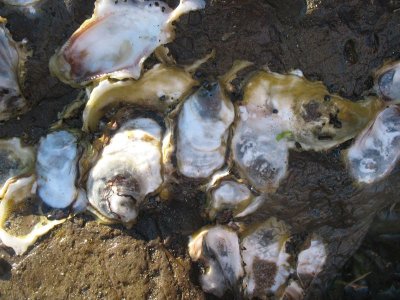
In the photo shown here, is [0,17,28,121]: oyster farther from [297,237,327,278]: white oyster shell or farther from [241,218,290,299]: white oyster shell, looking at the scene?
[297,237,327,278]: white oyster shell

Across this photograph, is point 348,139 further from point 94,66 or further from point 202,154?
point 94,66

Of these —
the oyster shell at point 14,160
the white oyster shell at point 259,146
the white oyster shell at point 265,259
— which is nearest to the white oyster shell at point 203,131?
the white oyster shell at point 259,146

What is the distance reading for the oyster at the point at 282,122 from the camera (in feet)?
7.52

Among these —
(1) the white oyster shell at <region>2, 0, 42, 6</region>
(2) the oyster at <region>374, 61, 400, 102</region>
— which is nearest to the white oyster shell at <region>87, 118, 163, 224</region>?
(1) the white oyster shell at <region>2, 0, 42, 6</region>

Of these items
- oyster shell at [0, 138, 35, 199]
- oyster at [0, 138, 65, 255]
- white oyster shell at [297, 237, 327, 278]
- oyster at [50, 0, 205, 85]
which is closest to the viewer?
oyster at [50, 0, 205, 85]

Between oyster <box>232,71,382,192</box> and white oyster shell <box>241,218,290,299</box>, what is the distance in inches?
11.3

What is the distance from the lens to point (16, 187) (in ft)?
7.90

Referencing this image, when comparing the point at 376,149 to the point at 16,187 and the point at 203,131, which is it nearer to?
the point at 203,131

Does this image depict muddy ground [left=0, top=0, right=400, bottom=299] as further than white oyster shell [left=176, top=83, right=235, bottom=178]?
No

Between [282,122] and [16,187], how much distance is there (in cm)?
152

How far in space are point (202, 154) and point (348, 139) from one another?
80cm

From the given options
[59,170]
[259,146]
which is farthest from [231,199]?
[59,170]

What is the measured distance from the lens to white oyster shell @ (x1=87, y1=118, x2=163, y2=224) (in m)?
2.30

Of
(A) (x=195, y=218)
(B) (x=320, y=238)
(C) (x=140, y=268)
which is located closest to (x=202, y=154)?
(A) (x=195, y=218)
